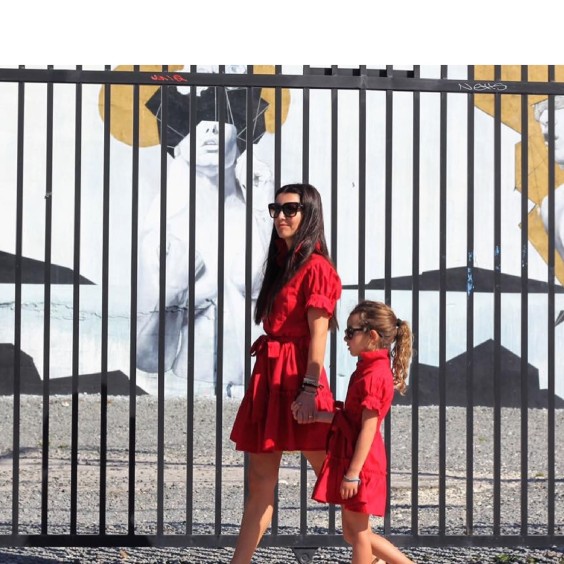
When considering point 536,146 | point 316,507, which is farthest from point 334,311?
point 536,146

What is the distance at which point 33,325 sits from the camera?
482 inches

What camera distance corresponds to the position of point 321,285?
408 cm

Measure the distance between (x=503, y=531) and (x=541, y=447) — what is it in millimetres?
4736

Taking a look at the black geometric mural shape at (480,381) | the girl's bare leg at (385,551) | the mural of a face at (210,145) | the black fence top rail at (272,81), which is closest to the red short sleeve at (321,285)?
the girl's bare leg at (385,551)

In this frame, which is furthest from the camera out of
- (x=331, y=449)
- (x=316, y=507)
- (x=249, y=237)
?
(x=316, y=507)

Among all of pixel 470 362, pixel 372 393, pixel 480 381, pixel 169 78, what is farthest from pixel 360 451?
pixel 480 381

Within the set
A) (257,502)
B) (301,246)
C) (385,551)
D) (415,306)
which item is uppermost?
(301,246)

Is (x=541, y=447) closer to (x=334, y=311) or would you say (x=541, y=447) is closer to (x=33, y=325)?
(x=33, y=325)

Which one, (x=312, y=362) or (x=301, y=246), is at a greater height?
(x=301, y=246)

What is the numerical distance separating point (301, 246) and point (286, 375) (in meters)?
0.50

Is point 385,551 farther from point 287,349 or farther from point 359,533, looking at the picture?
point 287,349

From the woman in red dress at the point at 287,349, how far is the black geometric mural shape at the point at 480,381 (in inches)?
316

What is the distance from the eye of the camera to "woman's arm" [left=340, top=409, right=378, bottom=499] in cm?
386

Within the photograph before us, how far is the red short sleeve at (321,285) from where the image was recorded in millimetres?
4051
